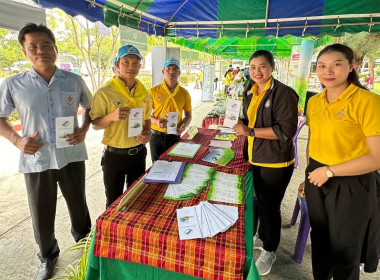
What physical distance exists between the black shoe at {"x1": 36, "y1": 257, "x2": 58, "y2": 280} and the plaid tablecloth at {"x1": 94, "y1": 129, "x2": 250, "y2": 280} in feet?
3.97

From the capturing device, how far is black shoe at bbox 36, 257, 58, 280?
2086 millimetres

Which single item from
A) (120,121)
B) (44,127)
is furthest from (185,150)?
(44,127)

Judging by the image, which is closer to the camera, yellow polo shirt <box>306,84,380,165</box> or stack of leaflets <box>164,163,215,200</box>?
yellow polo shirt <box>306,84,380,165</box>

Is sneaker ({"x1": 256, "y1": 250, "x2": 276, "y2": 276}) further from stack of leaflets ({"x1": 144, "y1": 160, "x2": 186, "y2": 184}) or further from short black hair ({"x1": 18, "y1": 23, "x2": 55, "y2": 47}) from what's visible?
short black hair ({"x1": 18, "y1": 23, "x2": 55, "y2": 47})

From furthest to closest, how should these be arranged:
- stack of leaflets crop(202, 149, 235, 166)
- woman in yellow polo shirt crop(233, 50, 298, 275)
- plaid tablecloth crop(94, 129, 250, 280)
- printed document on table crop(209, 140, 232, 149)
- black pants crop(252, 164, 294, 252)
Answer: printed document on table crop(209, 140, 232, 149), stack of leaflets crop(202, 149, 235, 166), black pants crop(252, 164, 294, 252), woman in yellow polo shirt crop(233, 50, 298, 275), plaid tablecloth crop(94, 129, 250, 280)

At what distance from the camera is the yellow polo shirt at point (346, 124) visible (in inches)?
55.1

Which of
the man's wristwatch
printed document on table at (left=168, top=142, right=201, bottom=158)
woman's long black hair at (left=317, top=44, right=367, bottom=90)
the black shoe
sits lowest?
the black shoe

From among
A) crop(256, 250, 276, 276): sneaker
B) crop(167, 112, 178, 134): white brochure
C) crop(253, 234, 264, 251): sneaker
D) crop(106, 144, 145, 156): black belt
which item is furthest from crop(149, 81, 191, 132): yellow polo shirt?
crop(256, 250, 276, 276): sneaker

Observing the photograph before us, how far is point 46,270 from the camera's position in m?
2.12

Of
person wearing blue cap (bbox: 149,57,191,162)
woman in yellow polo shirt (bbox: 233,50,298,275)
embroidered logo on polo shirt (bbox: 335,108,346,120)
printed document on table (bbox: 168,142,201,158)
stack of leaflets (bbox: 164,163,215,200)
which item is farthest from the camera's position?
person wearing blue cap (bbox: 149,57,191,162)

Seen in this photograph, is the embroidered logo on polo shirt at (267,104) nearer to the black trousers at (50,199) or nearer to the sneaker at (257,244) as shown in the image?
the sneaker at (257,244)

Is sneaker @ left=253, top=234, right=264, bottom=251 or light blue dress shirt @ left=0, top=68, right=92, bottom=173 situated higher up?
light blue dress shirt @ left=0, top=68, right=92, bottom=173

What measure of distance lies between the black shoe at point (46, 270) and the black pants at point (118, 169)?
0.76 meters

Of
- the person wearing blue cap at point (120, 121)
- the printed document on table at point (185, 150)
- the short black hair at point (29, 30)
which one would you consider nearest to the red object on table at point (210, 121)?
the printed document on table at point (185, 150)
